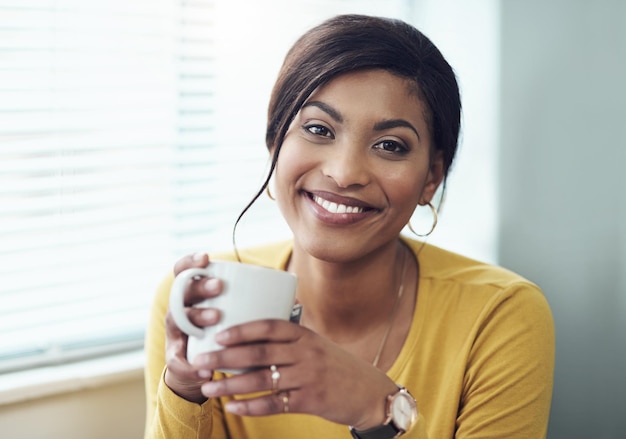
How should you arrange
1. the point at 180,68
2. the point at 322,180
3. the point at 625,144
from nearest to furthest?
the point at 322,180
the point at 625,144
the point at 180,68

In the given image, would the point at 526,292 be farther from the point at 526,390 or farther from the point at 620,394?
the point at 620,394

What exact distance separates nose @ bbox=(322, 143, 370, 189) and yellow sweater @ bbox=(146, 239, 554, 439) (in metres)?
0.34

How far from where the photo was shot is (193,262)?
0.92 m

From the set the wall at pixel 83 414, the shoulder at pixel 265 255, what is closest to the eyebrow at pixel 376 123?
the shoulder at pixel 265 255

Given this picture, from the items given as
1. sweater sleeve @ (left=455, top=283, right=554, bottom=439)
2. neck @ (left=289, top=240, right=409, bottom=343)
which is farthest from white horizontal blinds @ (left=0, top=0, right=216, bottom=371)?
sweater sleeve @ (left=455, top=283, right=554, bottom=439)

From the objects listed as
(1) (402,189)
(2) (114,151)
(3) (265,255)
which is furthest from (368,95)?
(2) (114,151)

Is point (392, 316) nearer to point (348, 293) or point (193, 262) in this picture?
point (348, 293)

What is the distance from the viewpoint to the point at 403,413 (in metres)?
1.07

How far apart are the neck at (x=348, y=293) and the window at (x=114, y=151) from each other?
46 cm

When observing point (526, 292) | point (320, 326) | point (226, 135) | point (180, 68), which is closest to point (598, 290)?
point (526, 292)

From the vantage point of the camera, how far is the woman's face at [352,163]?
129 centimetres

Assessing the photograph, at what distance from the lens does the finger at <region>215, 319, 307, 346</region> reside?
0.87m

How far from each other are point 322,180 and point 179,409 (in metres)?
0.43

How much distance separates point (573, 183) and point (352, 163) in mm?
736
